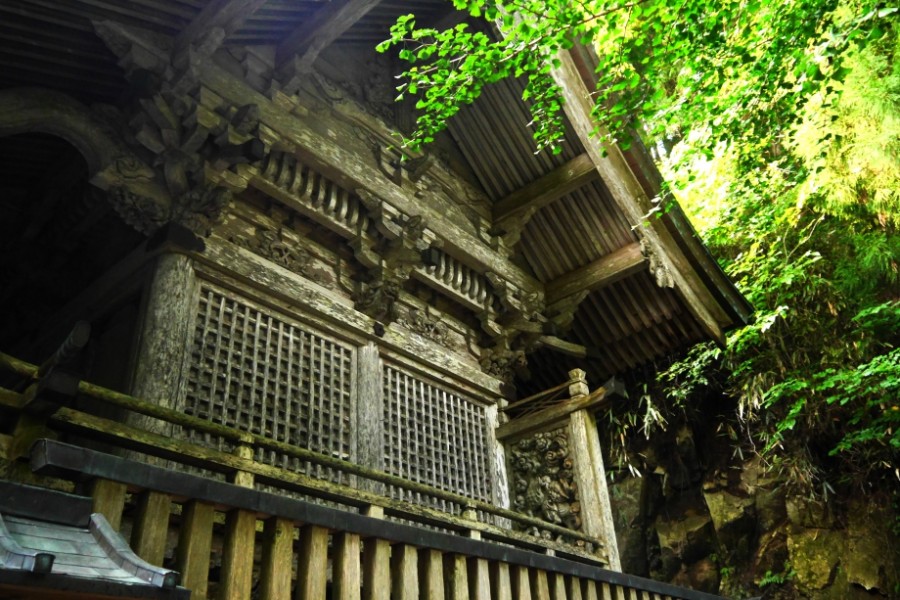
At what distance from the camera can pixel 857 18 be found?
528 cm

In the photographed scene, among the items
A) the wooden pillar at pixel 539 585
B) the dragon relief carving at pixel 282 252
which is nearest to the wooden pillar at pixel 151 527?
the wooden pillar at pixel 539 585

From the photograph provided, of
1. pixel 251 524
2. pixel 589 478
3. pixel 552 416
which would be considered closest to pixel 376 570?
pixel 251 524

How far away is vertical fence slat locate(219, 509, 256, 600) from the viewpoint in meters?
2.67

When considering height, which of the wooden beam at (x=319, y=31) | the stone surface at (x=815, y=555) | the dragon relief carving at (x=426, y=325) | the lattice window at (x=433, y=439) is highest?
the wooden beam at (x=319, y=31)

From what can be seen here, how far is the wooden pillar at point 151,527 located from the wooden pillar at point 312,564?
0.63 metres

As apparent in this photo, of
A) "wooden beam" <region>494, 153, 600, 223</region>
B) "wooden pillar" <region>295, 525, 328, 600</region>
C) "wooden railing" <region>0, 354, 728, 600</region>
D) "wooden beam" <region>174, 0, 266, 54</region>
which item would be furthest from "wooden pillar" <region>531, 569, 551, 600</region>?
"wooden beam" <region>494, 153, 600, 223</region>

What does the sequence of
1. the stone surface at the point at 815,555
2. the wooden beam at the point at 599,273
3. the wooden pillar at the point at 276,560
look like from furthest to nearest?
the stone surface at the point at 815,555, the wooden beam at the point at 599,273, the wooden pillar at the point at 276,560

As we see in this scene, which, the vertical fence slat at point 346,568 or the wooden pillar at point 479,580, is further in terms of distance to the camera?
the wooden pillar at point 479,580

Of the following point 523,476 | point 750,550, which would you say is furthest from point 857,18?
point 750,550

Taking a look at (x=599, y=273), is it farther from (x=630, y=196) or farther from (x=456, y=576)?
(x=456, y=576)

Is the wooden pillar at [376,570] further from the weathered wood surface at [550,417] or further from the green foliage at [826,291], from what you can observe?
the green foliage at [826,291]

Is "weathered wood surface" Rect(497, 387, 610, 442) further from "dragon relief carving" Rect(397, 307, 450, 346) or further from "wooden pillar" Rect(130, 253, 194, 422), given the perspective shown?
"wooden pillar" Rect(130, 253, 194, 422)

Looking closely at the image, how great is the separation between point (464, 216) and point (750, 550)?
7243 millimetres

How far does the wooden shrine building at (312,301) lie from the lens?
10.5 feet
